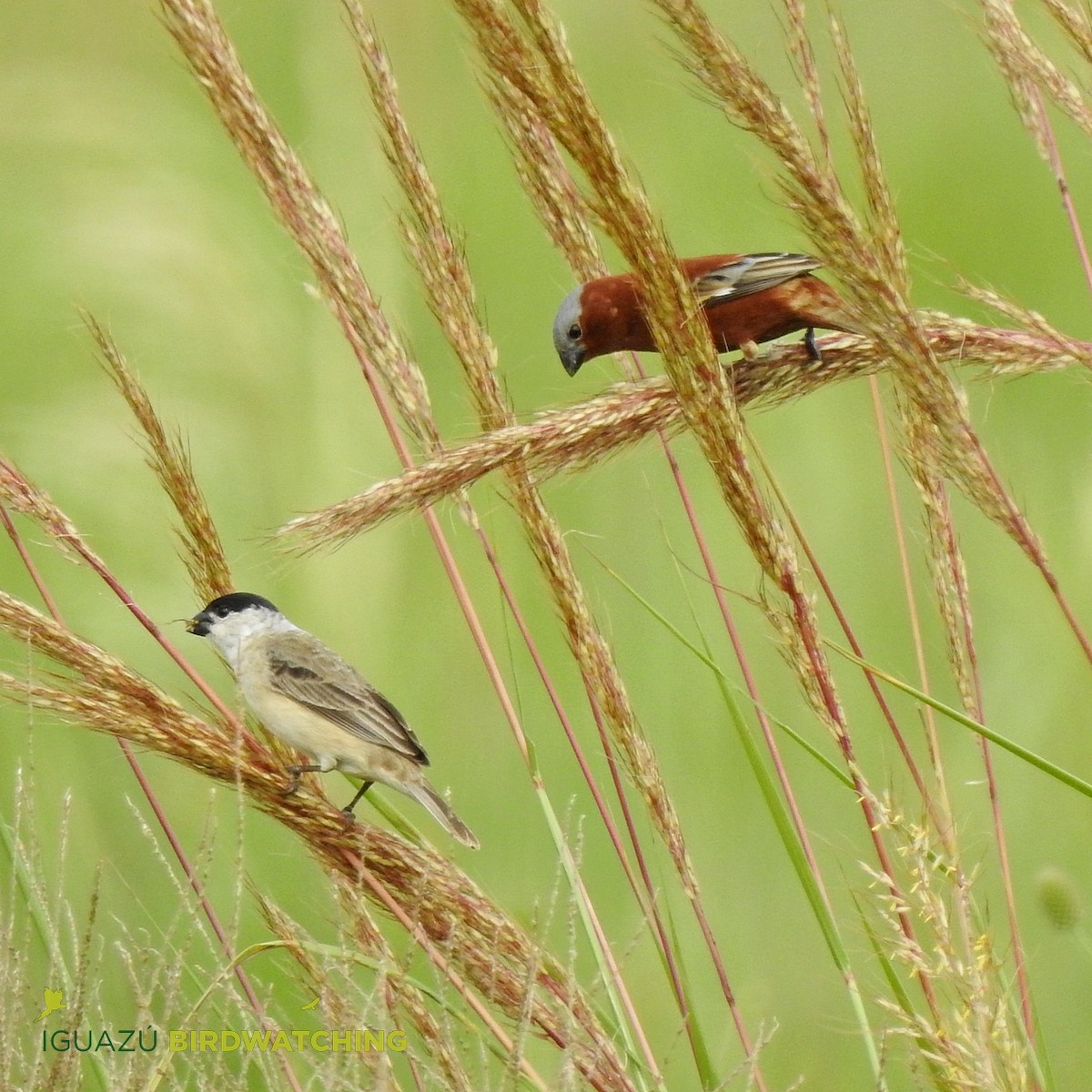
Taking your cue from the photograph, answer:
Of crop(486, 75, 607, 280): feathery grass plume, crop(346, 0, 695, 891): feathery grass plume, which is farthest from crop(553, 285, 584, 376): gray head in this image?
crop(346, 0, 695, 891): feathery grass plume

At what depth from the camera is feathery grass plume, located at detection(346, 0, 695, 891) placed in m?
2.03

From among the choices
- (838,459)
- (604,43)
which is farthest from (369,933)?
(604,43)

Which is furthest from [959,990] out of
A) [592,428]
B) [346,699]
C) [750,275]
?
[346,699]

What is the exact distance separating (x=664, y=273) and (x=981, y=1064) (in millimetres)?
910

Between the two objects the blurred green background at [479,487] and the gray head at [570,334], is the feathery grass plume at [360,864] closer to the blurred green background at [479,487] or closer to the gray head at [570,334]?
the blurred green background at [479,487]

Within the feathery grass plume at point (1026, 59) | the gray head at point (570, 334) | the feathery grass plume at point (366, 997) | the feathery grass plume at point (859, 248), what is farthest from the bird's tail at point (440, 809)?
the feathery grass plume at point (1026, 59)

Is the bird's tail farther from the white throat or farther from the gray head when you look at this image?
the gray head

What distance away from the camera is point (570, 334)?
2957mm

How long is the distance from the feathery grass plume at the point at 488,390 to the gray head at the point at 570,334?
773 mm

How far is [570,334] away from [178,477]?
1.13m

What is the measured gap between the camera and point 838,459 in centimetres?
416

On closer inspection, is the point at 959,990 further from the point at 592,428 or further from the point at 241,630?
the point at 241,630

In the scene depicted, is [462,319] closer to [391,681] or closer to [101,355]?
[101,355]

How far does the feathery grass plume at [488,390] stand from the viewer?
203 cm
